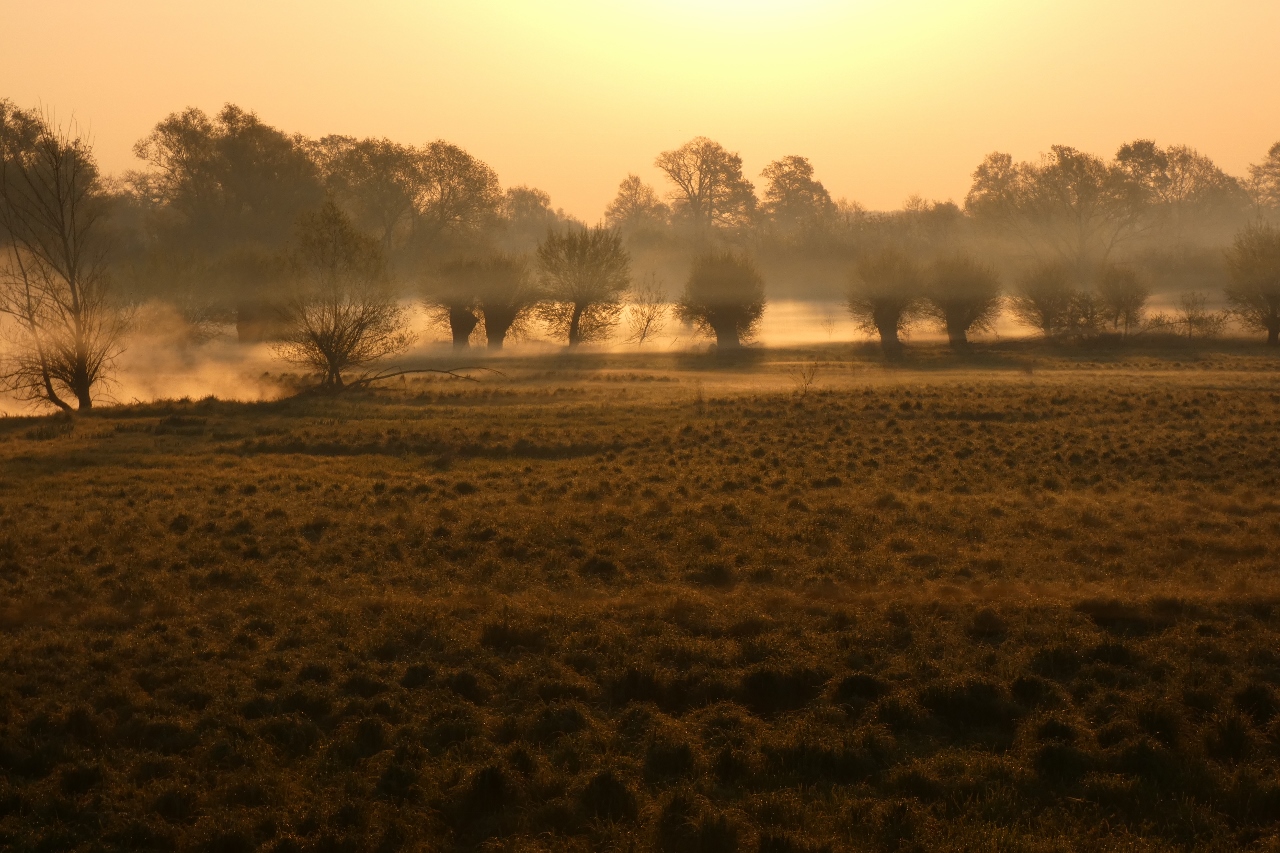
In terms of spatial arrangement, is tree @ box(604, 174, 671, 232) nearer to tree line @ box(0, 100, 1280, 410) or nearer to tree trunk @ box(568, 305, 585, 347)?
tree line @ box(0, 100, 1280, 410)

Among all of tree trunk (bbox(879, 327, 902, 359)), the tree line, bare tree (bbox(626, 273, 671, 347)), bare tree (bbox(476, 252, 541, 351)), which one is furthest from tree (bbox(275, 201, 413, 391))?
bare tree (bbox(626, 273, 671, 347))

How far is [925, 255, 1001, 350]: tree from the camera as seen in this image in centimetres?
5388

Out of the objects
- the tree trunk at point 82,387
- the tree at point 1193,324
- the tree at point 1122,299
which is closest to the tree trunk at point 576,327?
the tree at point 1122,299

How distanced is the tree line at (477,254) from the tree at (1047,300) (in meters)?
0.11

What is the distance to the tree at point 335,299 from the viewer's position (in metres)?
31.5

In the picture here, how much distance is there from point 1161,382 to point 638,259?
6347cm

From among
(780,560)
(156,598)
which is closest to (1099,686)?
(780,560)

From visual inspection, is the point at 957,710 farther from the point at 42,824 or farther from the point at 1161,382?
the point at 1161,382

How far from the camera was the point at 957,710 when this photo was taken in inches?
297

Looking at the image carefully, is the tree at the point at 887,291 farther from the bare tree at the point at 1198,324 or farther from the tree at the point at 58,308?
the tree at the point at 58,308

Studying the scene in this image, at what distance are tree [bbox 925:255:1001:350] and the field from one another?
36213 millimetres

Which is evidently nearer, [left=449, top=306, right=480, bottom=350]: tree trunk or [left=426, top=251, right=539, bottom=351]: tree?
[left=426, top=251, right=539, bottom=351]: tree

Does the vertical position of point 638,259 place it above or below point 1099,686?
above

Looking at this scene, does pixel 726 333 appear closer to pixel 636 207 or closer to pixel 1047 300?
pixel 1047 300
